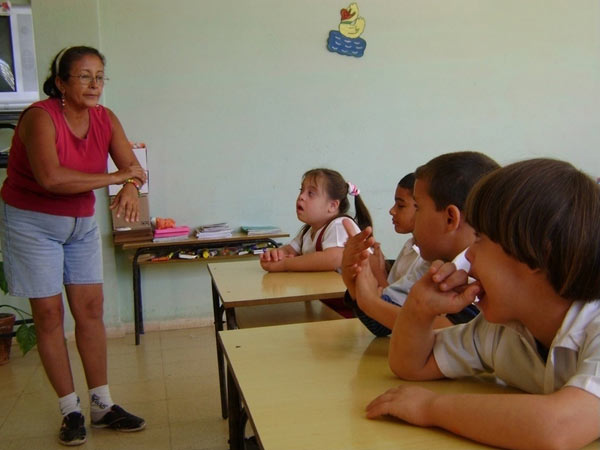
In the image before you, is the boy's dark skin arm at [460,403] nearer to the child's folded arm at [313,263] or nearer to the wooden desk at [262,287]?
the wooden desk at [262,287]

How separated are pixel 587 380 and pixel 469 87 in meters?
3.90

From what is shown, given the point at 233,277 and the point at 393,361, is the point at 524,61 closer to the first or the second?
the point at 233,277

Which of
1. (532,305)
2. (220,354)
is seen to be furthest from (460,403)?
(220,354)

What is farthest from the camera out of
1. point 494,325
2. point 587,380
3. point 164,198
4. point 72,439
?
point 164,198

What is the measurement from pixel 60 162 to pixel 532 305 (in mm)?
1845

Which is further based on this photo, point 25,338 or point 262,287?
point 25,338

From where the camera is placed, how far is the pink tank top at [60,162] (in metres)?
2.24

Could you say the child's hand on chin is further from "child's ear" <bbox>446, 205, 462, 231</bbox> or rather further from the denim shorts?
the denim shorts

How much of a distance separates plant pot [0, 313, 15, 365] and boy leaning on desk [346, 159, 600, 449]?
305 cm

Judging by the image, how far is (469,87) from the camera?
4395mm

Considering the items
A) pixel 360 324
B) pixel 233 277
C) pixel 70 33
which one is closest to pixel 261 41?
pixel 70 33

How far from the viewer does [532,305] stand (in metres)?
0.89

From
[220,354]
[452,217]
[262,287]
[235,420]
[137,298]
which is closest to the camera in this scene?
[452,217]

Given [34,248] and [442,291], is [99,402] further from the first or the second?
[442,291]
